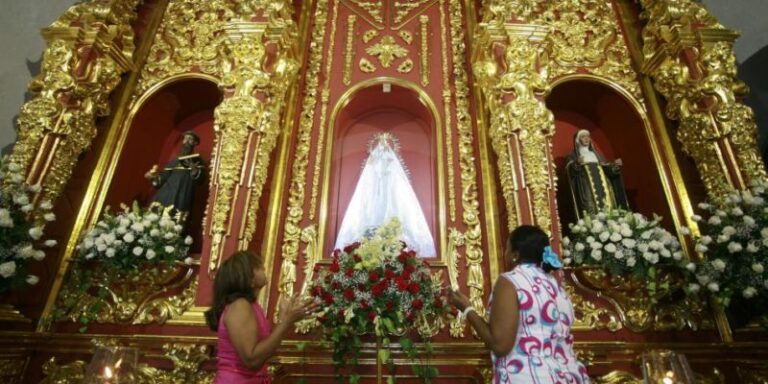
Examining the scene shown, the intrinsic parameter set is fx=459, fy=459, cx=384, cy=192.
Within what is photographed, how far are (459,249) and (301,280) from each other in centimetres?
161

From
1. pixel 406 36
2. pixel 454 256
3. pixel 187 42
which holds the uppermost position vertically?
pixel 406 36

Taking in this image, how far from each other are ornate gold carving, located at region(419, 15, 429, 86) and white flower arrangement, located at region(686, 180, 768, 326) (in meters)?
3.28

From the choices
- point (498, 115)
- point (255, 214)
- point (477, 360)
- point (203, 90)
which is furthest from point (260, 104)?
point (477, 360)

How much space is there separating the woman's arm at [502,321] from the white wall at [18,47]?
5.24m

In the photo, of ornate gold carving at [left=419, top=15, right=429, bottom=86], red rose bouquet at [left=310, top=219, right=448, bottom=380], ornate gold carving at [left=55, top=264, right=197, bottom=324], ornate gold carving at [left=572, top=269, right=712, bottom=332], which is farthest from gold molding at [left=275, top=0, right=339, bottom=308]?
ornate gold carving at [left=572, top=269, right=712, bottom=332]

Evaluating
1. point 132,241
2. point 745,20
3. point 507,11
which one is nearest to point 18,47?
point 132,241

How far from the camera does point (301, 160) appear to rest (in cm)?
516

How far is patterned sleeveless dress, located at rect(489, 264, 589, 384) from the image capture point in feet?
6.93

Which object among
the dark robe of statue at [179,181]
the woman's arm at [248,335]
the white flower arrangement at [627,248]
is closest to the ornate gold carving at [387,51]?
the dark robe of statue at [179,181]

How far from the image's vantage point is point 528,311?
2186mm

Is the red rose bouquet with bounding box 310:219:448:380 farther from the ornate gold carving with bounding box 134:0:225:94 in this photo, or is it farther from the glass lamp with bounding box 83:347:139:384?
the ornate gold carving with bounding box 134:0:225:94

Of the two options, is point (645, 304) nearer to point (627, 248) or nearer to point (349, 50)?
point (627, 248)

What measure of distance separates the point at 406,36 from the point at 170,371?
4695 millimetres

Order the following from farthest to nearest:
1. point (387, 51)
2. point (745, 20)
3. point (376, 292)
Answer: point (387, 51), point (745, 20), point (376, 292)
